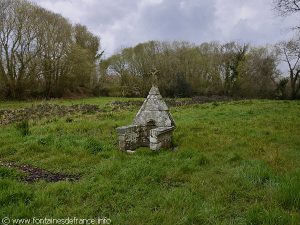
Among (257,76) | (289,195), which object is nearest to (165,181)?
(289,195)

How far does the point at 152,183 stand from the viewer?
6348 mm

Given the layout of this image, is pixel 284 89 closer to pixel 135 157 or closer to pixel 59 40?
pixel 59 40

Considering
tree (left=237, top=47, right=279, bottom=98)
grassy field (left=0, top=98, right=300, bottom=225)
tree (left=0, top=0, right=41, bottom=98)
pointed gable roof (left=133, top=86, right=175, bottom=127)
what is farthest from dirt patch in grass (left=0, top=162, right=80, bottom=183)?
tree (left=237, top=47, right=279, bottom=98)

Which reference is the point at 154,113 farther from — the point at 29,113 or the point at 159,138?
the point at 29,113

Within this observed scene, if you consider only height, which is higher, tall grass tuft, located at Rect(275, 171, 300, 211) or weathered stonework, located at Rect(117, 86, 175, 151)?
weathered stonework, located at Rect(117, 86, 175, 151)

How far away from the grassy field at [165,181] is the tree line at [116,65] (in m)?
26.9

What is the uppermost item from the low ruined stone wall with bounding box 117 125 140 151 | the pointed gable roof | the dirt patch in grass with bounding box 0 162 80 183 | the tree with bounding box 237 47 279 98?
the tree with bounding box 237 47 279 98

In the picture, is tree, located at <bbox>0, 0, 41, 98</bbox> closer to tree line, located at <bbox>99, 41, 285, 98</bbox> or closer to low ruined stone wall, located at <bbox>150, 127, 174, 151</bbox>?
tree line, located at <bbox>99, 41, 285, 98</bbox>

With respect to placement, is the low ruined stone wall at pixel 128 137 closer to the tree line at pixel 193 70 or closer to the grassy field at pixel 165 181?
the grassy field at pixel 165 181

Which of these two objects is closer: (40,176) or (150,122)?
(40,176)

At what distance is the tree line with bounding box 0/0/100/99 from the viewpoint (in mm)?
34062

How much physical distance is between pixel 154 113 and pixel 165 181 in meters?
4.12

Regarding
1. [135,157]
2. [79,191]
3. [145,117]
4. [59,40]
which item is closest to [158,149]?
[135,157]

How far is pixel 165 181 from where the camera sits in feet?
21.5
